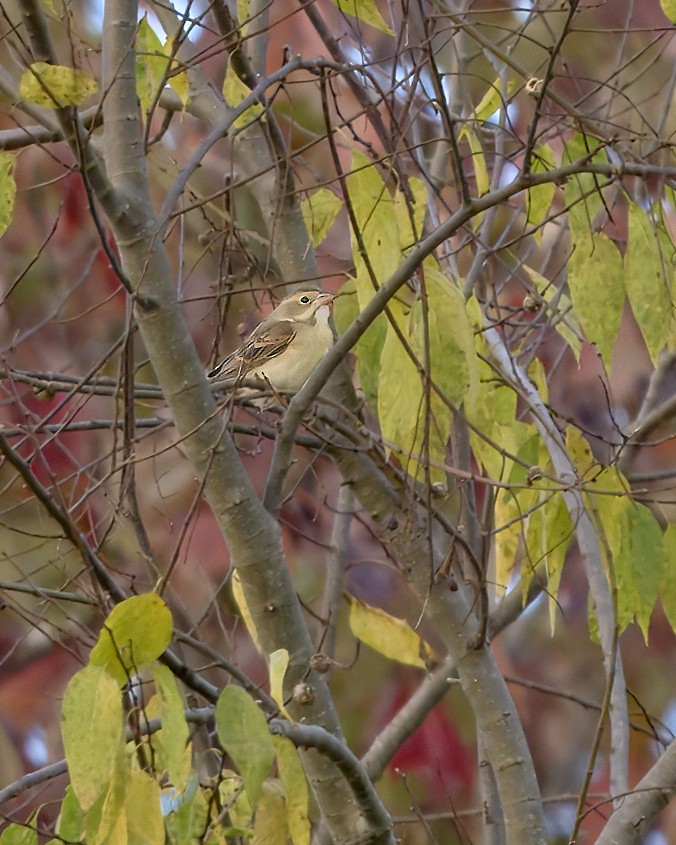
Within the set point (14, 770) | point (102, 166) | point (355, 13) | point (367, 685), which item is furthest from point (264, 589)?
point (367, 685)

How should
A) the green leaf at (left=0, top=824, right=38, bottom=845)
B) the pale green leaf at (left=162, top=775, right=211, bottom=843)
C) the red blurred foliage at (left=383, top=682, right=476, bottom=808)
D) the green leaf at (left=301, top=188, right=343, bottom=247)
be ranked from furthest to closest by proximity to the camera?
the red blurred foliage at (left=383, top=682, right=476, bottom=808), the green leaf at (left=301, top=188, right=343, bottom=247), the green leaf at (left=0, top=824, right=38, bottom=845), the pale green leaf at (left=162, top=775, right=211, bottom=843)

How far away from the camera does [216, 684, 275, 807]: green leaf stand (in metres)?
2.31

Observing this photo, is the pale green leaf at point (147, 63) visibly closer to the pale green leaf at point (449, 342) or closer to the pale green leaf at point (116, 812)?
the pale green leaf at point (449, 342)

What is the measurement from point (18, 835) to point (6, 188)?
149cm

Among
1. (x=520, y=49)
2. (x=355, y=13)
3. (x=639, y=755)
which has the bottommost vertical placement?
(x=639, y=755)

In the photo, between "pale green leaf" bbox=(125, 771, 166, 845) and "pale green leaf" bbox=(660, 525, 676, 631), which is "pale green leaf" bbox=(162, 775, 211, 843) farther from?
"pale green leaf" bbox=(660, 525, 676, 631)

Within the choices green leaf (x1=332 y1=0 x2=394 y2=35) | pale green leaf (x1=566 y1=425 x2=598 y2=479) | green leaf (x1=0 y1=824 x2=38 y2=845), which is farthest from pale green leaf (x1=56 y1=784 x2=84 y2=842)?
green leaf (x1=332 y1=0 x2=394 y2=35)

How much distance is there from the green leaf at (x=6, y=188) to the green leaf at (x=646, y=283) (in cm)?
149

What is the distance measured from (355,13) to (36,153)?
445 centimetres

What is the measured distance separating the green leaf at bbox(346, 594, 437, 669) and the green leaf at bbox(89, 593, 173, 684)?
85.0 inches

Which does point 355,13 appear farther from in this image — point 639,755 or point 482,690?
point 639,755

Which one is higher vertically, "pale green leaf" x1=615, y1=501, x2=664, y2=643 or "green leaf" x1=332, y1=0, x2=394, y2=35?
"green leaf" x1=332, y1=0, x2=394, y2=35

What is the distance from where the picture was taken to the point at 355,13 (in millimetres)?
3627

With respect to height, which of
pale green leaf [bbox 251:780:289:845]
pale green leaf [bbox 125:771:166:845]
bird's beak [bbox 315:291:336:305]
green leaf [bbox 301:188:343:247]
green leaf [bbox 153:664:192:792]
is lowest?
pale green leaf [bbox 251:780:289:845]
